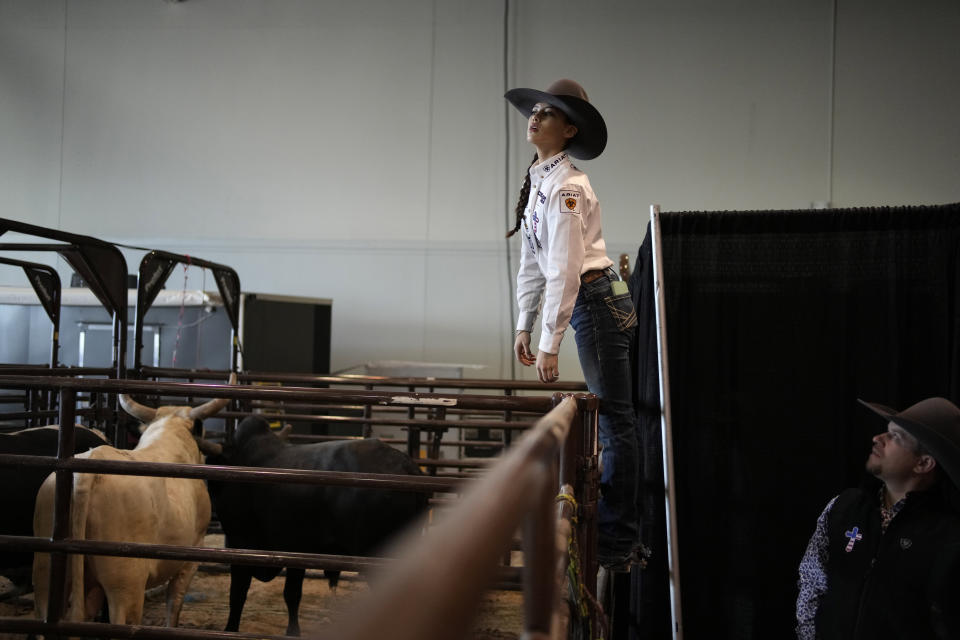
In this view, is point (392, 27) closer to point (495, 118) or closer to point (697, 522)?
point (495, 118)

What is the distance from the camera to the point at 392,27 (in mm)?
10078

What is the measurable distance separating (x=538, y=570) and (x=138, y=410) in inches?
132

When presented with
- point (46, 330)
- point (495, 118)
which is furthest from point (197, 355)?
point (495, 118)

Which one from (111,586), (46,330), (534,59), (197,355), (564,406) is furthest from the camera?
(534,59)

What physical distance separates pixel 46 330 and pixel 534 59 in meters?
6.28

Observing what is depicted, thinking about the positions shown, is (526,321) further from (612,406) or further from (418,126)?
(418,126)

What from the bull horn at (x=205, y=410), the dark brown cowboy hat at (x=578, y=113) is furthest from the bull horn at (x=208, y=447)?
the dark brown cowboy hat at (x=578, y=113)

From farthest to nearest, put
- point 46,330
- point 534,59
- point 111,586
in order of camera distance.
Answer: point 534,59 → point 46,330 → point 111,586

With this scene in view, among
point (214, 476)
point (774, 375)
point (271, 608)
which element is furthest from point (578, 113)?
point (271, 608)

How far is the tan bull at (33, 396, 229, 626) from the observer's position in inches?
108

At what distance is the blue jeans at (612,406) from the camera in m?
2.80

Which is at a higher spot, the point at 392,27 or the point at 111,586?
the point at 392,27

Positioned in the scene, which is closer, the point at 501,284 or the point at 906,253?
the point at 906,253

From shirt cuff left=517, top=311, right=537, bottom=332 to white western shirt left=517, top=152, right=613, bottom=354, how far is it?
26 centimetres
